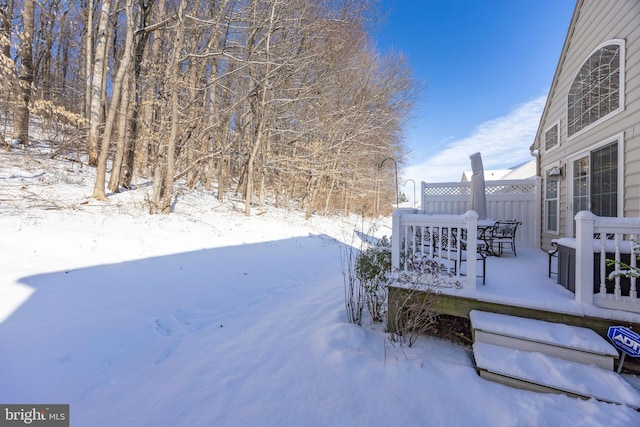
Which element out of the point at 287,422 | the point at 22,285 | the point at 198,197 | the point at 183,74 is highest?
the point at 183,74

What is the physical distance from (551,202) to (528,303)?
4.65m

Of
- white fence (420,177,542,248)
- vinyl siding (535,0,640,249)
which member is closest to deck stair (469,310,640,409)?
vinyl siding (535,0,640,249)

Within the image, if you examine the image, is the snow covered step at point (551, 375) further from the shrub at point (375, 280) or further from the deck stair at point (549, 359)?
the shrub at point (375, 280)

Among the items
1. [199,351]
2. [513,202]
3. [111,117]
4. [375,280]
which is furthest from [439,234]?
[111,117]

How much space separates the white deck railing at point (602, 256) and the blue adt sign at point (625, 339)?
227mm

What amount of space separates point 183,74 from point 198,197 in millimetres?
4319

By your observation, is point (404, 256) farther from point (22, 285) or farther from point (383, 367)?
point (22, 285)

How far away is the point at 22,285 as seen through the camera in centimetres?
288

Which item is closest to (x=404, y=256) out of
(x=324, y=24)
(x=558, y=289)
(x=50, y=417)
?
(x=558, y=289)

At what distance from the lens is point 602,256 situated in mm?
2266

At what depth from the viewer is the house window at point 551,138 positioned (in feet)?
19.4

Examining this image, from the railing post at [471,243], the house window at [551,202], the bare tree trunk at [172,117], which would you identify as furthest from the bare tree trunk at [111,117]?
the house window at [551,202]

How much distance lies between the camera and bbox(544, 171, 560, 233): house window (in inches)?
217

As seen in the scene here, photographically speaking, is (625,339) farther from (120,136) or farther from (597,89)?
(120,136)
